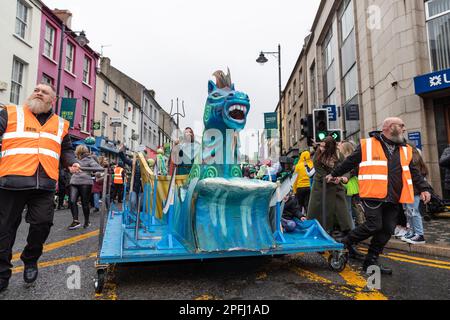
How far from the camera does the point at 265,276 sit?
3.29 meters

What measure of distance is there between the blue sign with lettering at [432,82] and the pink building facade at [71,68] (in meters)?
15.8

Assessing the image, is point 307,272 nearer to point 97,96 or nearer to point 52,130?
point 52,130

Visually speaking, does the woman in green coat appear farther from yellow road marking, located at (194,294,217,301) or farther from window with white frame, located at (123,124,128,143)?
window with white frame, located at (123,124,128,143)

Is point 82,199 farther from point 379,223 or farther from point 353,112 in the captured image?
point 353,112

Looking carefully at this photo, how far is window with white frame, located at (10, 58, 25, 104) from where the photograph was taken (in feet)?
43.5

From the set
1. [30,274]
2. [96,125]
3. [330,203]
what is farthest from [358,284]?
[96,125]

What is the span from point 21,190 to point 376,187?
3598mm

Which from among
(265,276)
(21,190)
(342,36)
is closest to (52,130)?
(21,190)

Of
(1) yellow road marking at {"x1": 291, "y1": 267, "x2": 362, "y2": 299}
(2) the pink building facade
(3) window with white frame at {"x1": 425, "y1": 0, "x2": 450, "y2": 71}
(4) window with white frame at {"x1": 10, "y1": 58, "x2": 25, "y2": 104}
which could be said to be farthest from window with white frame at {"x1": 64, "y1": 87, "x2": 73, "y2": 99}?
(1) yellow road marking at {"x1": 291, "y1": 267, "x2": 362, "y2": 299}

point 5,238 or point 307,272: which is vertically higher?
point 5,238

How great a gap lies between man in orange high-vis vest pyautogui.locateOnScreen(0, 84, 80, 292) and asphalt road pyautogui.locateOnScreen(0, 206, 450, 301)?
0.36 metres

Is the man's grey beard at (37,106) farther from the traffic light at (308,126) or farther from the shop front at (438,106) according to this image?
the shop front at (438,106)
